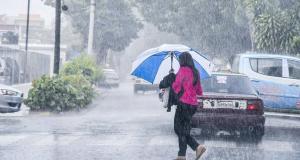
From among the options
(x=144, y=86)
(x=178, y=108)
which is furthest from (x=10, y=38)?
(x=178, y=108)

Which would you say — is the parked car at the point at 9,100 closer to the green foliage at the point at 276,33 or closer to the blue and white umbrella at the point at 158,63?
the blue and white umbrella at the point at 158,63

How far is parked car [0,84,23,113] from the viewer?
19.3 metres

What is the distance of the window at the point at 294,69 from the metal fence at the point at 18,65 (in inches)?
553

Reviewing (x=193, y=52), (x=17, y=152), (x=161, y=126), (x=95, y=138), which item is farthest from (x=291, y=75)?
(x=17, y=152)

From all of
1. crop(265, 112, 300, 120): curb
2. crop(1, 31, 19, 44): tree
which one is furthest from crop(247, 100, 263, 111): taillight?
crop(1, 31, 19, 44): tree

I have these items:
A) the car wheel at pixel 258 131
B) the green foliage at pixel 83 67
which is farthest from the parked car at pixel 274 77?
the green foliage at pixel 83 67

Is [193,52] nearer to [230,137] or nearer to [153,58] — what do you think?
[153,58]

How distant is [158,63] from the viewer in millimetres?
14266

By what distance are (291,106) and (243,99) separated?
6205 millimetres

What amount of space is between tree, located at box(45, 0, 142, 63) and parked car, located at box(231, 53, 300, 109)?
36427 mm

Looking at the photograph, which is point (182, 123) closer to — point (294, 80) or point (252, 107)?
point (252, 107)

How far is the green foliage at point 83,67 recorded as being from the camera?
104ft

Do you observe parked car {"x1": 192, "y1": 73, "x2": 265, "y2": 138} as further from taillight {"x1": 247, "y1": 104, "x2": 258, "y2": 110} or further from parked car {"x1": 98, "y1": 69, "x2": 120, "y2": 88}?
parked car {"x1": 98, "y1": 69, "x2": 120, "y2": 88}

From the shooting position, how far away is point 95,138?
13742 mm
